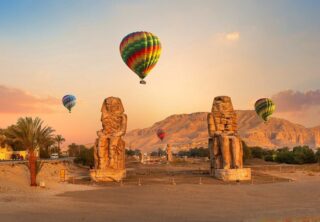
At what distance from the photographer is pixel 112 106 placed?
2612cm

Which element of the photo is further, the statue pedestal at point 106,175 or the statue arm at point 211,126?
the statue arm at point 211,126

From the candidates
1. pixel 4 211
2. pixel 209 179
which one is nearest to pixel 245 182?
pixel 209 179

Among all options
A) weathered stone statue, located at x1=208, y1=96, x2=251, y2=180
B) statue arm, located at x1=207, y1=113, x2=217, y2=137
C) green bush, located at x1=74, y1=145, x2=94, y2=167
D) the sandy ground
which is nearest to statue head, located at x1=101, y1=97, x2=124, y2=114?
the sandy ground

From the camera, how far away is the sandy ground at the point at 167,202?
11.4 meters

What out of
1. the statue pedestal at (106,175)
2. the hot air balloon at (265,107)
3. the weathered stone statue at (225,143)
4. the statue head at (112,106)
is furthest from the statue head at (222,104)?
the hot air balloon at (265,107)

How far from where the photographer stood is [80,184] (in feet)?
76.6

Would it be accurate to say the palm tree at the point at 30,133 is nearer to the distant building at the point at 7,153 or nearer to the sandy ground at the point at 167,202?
the sandy ground at the point at 167,202

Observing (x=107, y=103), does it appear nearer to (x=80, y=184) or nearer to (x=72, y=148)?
(x=80, y=184)

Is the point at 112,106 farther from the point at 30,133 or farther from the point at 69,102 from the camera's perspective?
the point at 69,102

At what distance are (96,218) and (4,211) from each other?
2.87 m

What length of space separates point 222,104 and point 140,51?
28.3 ft

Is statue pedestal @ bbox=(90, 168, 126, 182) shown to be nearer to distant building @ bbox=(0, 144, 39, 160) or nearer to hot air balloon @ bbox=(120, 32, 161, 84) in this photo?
hot air balloon @ bbox=(120, 32, 161, 84)

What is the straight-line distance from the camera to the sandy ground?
1143 cm

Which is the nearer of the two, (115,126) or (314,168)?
(115,126)
